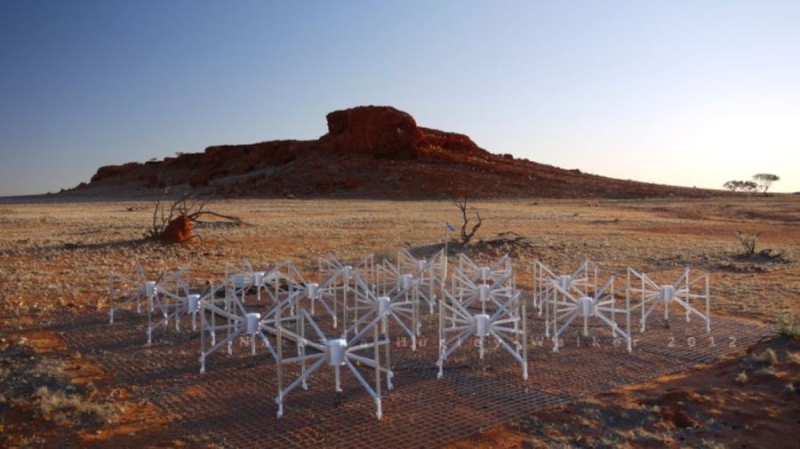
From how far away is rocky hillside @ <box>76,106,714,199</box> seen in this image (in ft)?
203

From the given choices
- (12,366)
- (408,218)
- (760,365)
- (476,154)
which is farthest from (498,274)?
(476,154)

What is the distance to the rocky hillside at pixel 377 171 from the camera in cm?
6194

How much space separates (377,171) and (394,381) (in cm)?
6021

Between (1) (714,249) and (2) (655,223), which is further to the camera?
(2) (655,223)

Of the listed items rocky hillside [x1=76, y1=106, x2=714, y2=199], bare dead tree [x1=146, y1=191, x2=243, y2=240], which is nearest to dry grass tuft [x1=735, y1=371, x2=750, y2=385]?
bare dead tree [x1=146, y1=191, x2=243, y2=240]

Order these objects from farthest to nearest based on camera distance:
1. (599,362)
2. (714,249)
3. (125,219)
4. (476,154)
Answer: (476,154)
(125,219)
(714,249)
(599,362)

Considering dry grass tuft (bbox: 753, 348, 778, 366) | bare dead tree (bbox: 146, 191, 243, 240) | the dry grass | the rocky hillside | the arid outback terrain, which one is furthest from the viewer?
the rocky hillside

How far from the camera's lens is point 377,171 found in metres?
67.4

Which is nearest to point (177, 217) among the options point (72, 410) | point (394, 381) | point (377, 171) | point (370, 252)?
point (370, 252)

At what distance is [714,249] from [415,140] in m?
57.6

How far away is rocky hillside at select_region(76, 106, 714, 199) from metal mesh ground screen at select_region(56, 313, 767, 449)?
4898 cm

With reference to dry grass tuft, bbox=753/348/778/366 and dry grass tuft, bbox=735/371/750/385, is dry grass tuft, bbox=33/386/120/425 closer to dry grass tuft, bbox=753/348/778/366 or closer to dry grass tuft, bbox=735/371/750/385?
dry grass tuft, bbox=735/371/750/385

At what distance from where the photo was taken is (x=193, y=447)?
5879 millimetres

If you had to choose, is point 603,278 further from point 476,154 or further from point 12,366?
point 476,154
